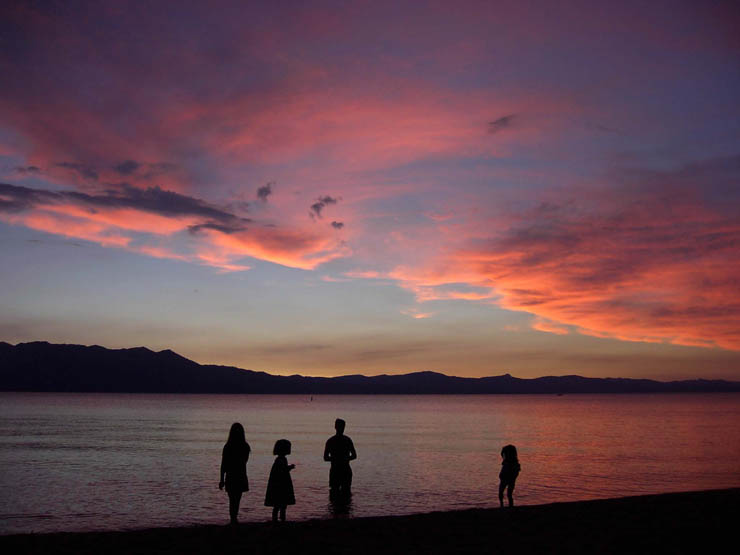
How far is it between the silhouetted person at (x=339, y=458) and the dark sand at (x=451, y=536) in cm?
148

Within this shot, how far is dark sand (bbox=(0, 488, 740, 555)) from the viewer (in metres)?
11.1

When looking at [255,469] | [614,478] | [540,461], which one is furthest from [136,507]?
[540,461]

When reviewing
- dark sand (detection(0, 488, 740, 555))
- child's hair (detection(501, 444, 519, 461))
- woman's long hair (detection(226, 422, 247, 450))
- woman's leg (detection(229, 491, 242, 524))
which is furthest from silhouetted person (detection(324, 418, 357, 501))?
child's hair (detection(501, 444, 519, 461))

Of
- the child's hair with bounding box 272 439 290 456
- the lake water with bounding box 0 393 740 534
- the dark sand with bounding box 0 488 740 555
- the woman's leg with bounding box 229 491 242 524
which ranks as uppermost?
the child's hair with bounding box 272 439 290 456

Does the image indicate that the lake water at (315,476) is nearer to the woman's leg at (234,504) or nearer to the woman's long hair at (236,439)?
the woman's leg at (234,504)

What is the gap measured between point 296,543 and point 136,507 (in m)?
13.6

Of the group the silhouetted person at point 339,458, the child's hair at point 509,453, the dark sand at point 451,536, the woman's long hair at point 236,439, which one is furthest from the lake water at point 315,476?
the woman's long hair at point 236,439

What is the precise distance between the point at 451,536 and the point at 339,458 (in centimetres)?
396

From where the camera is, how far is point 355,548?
11250mm

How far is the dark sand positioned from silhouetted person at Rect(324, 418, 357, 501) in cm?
148

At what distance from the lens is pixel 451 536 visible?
1255 centimetres

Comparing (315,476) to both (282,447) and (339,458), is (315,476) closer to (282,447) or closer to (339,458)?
(339,458)

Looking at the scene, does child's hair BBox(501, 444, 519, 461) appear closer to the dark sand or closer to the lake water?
the dark sand

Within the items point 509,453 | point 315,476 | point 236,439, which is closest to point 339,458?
point 236,439
